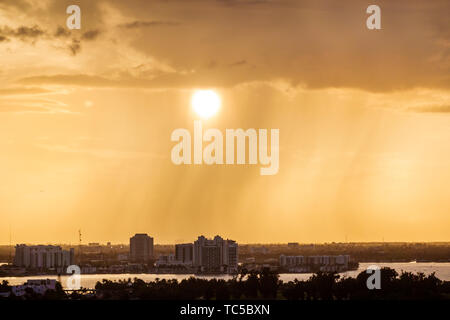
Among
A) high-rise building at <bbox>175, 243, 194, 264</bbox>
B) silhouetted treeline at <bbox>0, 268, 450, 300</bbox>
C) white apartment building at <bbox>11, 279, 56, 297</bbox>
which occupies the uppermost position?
high-rise building at <bbox>175, 243, 194, 264</bbox>

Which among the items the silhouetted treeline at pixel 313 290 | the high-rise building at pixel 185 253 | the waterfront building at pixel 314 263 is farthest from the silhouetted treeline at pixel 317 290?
the high-rise building at pixel 185 253

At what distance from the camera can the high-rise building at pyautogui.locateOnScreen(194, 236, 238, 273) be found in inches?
5340

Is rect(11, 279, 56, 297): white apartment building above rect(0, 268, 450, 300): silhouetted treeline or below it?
below

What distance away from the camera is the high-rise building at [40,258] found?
143 m

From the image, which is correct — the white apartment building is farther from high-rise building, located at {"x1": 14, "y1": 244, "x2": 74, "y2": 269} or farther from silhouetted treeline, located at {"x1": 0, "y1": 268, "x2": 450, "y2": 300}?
high-rise building, located at {"x1": 14, "y1": 244, "x2": 74, "y2": 269}

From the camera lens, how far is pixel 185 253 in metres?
152

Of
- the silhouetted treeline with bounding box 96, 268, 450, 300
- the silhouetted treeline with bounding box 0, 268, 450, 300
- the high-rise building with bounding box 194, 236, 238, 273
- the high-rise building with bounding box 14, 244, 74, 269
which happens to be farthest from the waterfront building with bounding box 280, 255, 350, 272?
the silhouetted treeline with bounding box 96, 268, 450, 300

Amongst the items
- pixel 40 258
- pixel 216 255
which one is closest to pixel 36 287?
pixel 216 255

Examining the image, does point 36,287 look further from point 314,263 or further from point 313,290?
point 314,263

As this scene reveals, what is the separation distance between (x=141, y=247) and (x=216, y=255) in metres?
39.2

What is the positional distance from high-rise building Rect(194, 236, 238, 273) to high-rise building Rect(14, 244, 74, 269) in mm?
20849
